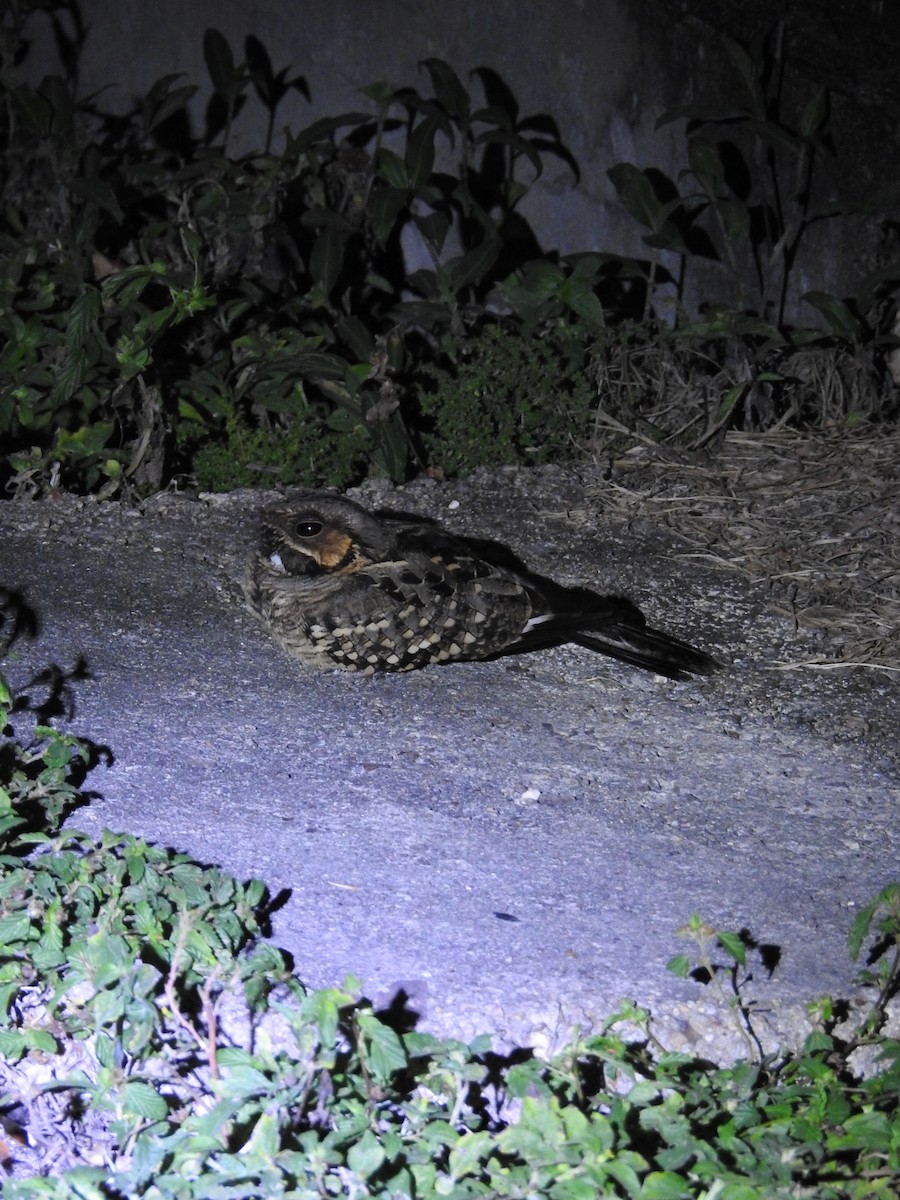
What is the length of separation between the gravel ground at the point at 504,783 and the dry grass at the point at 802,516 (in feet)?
0.35

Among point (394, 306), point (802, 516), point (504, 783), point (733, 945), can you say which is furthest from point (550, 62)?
point (733, 945)

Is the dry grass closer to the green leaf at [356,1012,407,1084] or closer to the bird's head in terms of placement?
the bird's head

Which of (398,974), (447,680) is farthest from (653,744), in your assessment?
(398,974)

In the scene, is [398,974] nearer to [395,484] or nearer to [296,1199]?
[296,1199]

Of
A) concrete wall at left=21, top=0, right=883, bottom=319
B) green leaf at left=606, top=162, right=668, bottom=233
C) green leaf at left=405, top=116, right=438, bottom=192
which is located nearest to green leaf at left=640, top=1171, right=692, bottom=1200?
green leaf at left=606, top=162, right=668, bottom=233

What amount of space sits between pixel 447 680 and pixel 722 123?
3147 millimetres

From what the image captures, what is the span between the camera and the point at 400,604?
3.26 meters

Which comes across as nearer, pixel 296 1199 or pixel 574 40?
pixel 296 1199

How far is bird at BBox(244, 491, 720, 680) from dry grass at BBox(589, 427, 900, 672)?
A: 0.52 meters

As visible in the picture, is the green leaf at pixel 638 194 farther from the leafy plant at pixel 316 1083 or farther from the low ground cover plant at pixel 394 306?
the leafy plant at pixel 316 1083

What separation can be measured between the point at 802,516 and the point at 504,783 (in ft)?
6.56

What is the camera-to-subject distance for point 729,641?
3.64 metres

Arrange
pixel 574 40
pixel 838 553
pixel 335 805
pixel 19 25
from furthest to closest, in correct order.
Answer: pixel 19 25, pixel 574 40, pixel 838 553, pixel 335 805

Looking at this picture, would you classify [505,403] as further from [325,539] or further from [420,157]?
[325,539]
